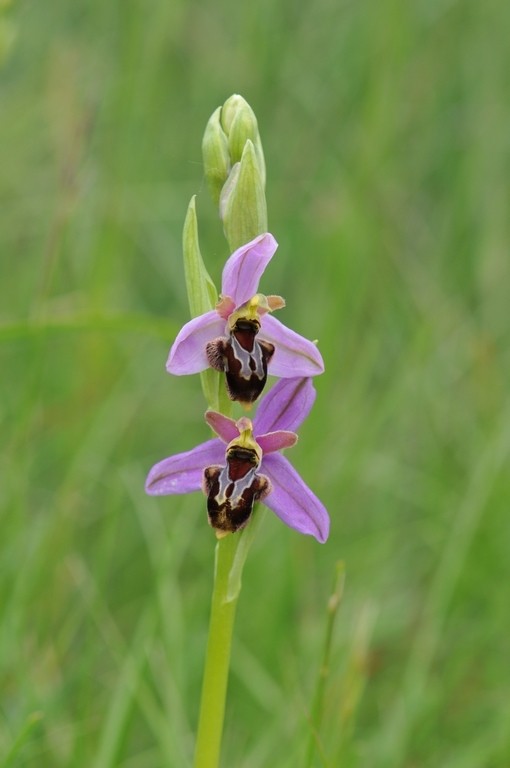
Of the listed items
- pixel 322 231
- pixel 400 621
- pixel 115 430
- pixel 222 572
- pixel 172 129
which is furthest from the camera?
pixel 172 129

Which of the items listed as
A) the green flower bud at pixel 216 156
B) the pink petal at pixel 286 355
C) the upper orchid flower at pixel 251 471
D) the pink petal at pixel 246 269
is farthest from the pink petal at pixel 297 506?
the green flower bud at pixel 216 156

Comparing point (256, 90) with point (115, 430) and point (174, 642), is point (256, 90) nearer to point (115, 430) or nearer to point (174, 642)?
point (115, 430)

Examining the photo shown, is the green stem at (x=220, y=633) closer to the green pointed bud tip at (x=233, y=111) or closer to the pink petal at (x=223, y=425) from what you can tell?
the pink petal at (x=223, y=425)

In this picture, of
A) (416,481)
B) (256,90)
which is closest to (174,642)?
(416,481)

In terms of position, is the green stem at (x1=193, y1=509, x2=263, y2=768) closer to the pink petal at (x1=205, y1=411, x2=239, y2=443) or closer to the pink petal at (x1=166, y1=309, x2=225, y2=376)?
the pink petal at (x1=205, y1=411, x2=239, y2=443)

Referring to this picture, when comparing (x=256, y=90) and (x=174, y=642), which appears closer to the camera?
(x=174, y=642)

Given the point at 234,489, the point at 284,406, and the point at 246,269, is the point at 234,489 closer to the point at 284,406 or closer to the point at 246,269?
the point at 284,406
